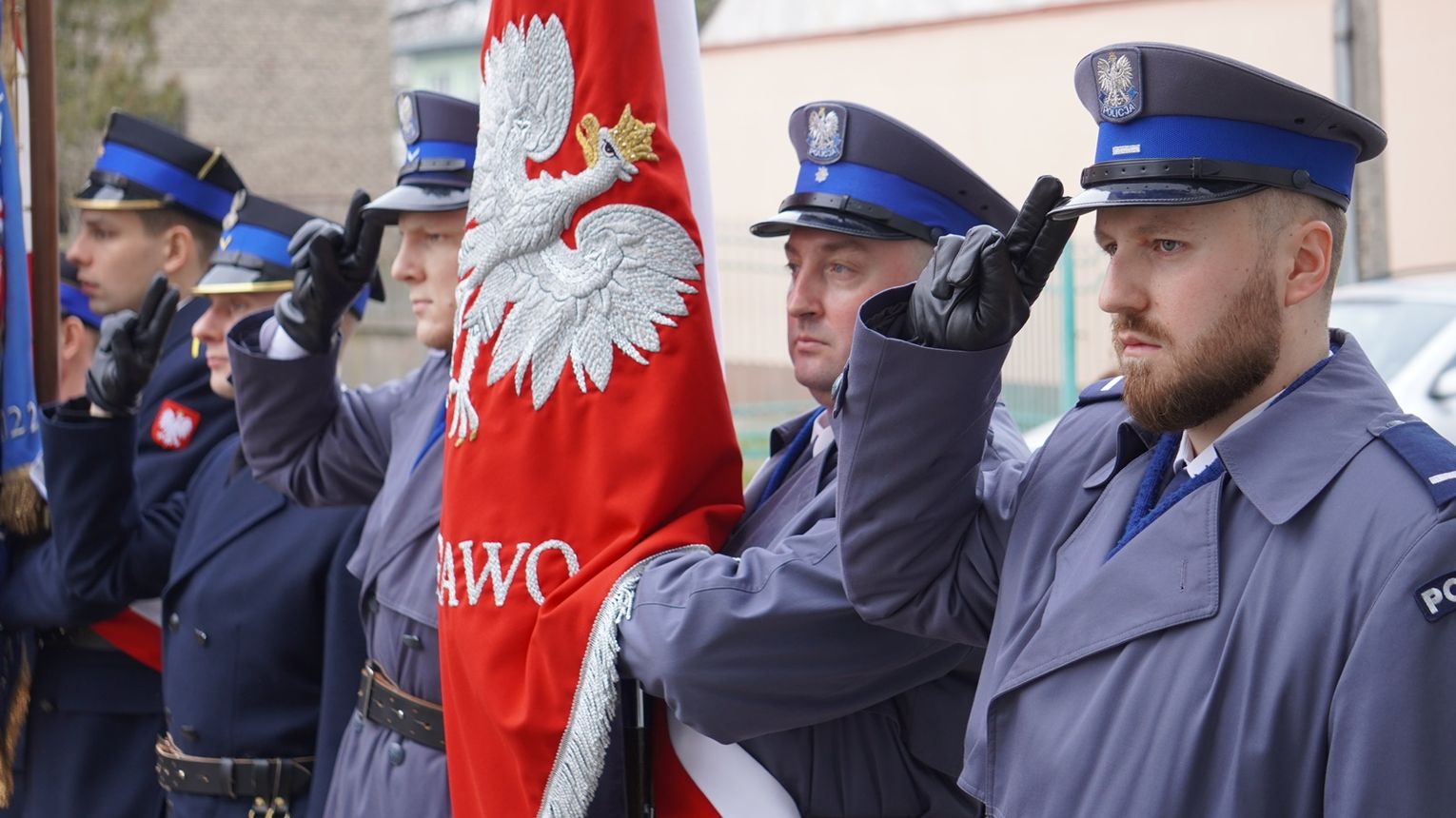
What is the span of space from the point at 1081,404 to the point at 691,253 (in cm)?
72

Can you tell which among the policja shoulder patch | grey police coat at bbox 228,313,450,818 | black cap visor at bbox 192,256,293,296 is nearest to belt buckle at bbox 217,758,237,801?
grey police coat at bbox 228,313,450,818

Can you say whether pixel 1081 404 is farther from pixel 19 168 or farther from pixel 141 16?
pixel 141 16

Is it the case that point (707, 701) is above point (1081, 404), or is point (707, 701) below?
below

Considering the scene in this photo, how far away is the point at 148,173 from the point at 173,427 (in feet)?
2.61

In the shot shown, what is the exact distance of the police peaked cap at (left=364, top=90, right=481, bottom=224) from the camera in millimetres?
3211

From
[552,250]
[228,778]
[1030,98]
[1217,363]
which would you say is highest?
[1030,98]

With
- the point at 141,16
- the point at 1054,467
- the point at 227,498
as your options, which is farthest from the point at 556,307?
the point at 141,16

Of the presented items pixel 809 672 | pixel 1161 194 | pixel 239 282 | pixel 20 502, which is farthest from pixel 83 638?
pixel 1161 194

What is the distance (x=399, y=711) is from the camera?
302 cm

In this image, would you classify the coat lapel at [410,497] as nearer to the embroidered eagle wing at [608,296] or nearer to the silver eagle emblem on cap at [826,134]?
the embroidered eagle wing at [608,296]

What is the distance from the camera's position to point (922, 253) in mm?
2549

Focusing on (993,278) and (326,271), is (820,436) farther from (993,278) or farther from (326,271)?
(326,271)

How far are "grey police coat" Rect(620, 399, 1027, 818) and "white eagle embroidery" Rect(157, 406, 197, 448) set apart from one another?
2169 mm

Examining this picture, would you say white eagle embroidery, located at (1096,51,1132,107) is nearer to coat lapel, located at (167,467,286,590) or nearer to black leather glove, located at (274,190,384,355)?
black leather glove, located at (274,190,384,355)
